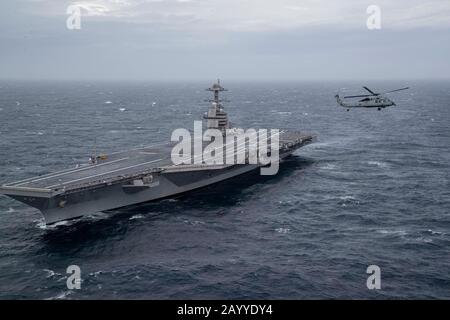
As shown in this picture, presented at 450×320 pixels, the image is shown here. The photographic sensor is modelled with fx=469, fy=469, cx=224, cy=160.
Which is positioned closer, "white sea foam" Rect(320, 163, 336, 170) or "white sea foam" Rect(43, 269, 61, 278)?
"white sea foam" Rect(43, 269, 61, 278)

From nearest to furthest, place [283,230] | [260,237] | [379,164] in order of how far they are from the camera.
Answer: [260,237]
[283,230]
[379,164]

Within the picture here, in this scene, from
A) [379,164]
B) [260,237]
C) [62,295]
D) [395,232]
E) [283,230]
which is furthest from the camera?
[379,164]

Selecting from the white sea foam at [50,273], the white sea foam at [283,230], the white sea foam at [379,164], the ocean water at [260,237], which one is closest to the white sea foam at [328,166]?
the ocean water at [260,237]

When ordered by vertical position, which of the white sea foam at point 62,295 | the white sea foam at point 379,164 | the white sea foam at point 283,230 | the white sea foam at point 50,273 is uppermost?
the white sea foam at point 379,164

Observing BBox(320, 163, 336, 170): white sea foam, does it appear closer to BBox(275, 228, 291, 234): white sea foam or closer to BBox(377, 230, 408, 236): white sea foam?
BBox(377, 230, 408, 236): white sea foam

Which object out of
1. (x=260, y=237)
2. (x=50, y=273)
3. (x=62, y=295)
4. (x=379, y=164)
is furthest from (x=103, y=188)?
(x=379, y=164)

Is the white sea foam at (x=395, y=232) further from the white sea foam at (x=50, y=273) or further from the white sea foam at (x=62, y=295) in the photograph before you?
the white sea foam at (x=50, y=273)

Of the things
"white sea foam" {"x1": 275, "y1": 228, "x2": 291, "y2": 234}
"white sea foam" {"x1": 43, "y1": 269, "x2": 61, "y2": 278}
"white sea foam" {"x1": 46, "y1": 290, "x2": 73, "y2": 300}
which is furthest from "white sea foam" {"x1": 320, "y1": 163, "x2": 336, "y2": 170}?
"white sea foam" {"x1": 46, "y1": 290, "x2": 73, "y2": 300}

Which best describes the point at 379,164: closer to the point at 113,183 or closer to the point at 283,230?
the point at 283,230
